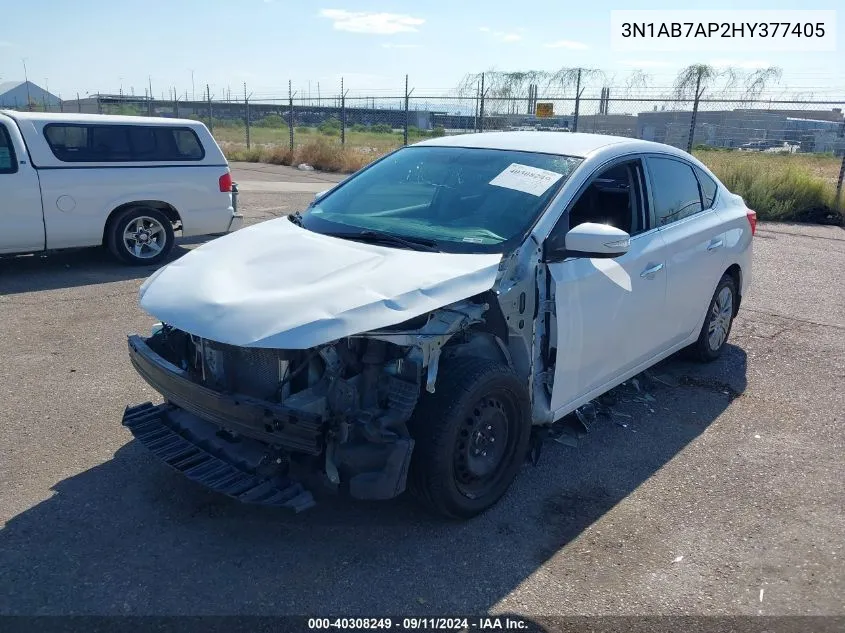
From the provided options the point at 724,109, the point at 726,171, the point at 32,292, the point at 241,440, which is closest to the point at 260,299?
the point at 241,440

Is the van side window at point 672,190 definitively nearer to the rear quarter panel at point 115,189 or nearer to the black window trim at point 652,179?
the black window trim at point 652,179

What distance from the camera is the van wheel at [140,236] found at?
855cm

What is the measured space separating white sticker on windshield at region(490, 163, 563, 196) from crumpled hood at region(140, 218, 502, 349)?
25.5 inches

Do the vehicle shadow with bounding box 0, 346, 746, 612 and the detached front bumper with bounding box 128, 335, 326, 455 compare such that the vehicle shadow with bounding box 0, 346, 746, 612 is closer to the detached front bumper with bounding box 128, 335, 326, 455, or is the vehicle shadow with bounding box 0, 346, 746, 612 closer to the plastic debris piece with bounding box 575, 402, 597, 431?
the plastic debris piece with bounding box 575, 402, 597, 431

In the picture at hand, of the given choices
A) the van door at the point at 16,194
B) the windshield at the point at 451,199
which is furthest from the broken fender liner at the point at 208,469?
the van door at the point at 16,194

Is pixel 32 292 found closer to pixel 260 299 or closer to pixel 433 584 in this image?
pixel 260 299

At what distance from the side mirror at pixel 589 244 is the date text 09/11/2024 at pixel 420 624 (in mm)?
1761

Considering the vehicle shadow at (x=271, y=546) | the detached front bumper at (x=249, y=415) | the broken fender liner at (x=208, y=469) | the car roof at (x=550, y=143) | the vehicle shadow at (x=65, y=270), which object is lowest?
the vehicle shadow at (x=271, y=546)

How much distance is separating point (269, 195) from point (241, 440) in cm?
1283

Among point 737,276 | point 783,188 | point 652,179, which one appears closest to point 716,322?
point 737,276

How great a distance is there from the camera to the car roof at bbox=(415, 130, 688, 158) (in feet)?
14.2

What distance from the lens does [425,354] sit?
314 cm

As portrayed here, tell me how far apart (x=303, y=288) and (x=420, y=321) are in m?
0.55

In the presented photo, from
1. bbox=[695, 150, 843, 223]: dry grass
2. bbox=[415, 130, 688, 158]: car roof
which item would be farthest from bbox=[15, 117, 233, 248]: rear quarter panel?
bbox=[695, 150, 843, 223]: dry grass
